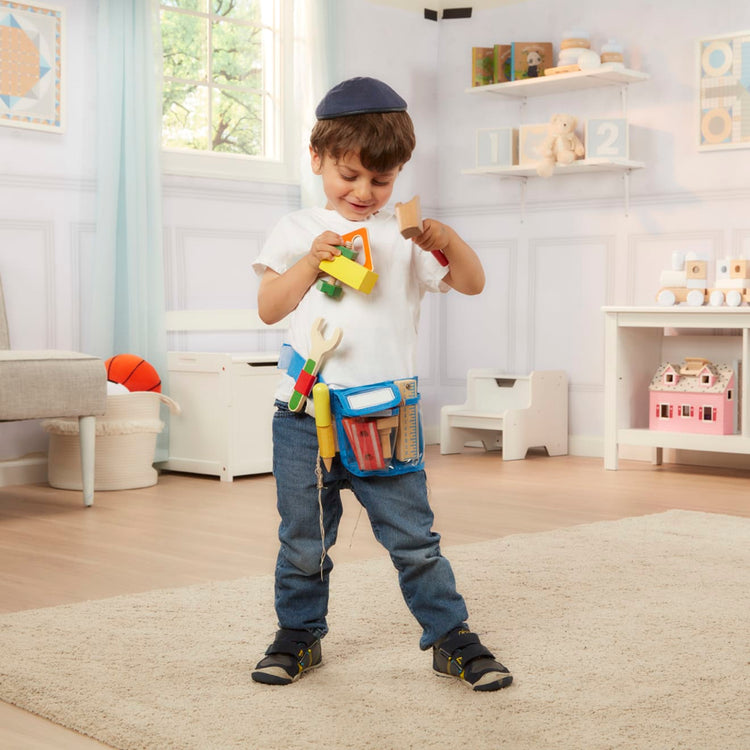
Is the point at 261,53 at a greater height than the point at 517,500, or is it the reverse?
the point at 261,53

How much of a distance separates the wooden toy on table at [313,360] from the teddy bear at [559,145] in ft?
9.97

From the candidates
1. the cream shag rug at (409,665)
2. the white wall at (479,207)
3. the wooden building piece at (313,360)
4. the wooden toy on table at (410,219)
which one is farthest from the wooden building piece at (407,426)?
the white wall at (479,207)

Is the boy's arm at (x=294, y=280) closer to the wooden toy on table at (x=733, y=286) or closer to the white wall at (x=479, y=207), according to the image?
the white wall at (x=479, y=207)

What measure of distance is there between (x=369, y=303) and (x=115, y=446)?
7.29 ft

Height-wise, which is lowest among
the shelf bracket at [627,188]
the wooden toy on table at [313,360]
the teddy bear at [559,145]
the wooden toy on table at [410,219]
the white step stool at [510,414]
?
the white step stool at [510,414]

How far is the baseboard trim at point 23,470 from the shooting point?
12.1ft

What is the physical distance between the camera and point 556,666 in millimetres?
1643

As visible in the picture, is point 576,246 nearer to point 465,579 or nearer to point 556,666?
point 465,579

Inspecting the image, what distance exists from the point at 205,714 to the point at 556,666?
53cm

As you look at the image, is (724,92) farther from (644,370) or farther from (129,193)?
(129,193)

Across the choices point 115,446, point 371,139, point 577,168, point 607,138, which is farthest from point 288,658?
point 577,168

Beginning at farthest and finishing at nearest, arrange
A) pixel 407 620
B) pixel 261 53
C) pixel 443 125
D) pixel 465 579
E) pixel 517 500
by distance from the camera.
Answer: pixel 443 125, pixel 261 53, pixel 517 500, pixel 465 579, pixel 407 620

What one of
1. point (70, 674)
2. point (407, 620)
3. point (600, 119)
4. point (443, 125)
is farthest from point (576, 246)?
point (70, 674)

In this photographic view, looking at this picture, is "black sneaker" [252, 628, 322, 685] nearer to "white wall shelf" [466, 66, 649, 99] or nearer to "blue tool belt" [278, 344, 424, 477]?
"blue tool belt" [278, 344, 424, 477]
